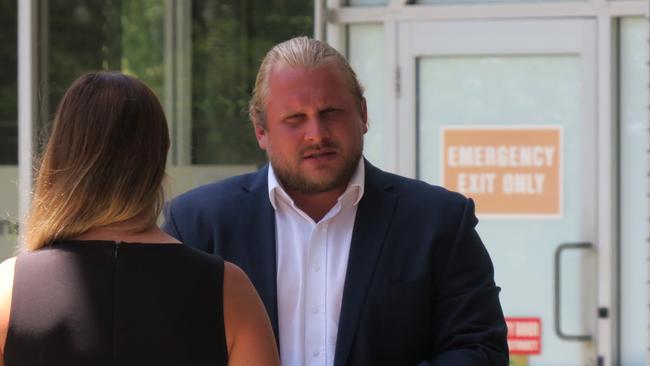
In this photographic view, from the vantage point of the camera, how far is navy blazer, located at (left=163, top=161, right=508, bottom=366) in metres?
2.68

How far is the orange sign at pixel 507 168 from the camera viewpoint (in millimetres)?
5762

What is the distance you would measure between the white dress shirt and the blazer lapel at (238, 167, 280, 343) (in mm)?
21

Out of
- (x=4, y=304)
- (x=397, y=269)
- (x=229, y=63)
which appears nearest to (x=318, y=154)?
(x=397, y=269)

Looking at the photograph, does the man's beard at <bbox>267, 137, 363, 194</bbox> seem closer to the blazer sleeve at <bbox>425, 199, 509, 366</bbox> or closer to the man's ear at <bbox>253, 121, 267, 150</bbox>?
the man's ear at <bbox>253, 121, 267, 150</bbox>

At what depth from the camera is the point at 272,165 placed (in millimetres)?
2830

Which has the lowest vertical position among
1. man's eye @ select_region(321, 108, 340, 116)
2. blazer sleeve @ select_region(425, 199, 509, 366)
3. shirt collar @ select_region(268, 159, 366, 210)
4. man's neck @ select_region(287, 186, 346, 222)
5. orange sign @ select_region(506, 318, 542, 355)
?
orange sign @ select_region(506, 318, 542, 355)

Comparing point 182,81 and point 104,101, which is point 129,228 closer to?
point 104,101

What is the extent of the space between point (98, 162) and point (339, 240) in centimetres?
82

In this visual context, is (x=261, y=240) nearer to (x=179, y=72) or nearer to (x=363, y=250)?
(x=363, y=250)

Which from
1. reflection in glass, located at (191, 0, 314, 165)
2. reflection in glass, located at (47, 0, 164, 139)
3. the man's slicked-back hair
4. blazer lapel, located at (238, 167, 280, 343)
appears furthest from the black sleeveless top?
reflection in glass, located at (47, 0, 164, 139)

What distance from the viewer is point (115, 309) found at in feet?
6.92

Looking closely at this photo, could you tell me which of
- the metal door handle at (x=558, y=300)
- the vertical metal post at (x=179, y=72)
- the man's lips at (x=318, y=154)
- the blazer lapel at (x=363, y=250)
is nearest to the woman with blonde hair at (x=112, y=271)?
the blazer lapel at (x=363, y=250)

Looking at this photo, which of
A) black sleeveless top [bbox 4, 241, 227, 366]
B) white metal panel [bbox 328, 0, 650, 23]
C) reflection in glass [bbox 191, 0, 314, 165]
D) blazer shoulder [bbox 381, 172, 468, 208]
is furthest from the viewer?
reflection in glass [bbox 191, 0, 314, 165]

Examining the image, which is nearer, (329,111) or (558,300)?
(329,111)
